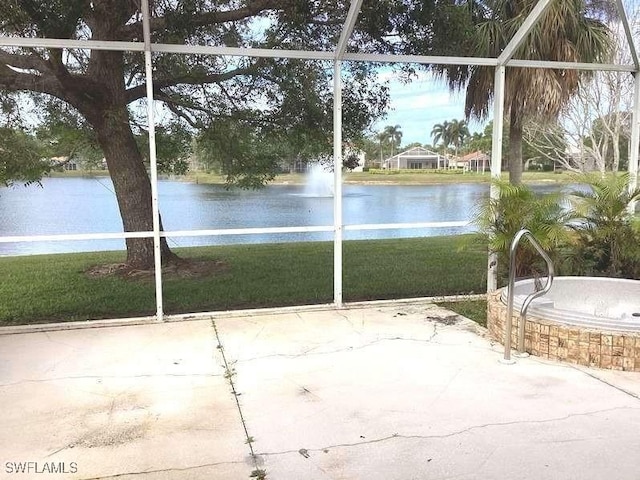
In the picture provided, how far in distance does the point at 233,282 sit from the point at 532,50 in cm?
424

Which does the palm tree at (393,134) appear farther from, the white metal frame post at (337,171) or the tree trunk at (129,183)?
the tree trunk at (129,183)

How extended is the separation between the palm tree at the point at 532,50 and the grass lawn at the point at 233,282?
1767 mm

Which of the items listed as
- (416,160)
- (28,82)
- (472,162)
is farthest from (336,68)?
(28,82)

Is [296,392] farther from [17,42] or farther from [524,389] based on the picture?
[17,42]

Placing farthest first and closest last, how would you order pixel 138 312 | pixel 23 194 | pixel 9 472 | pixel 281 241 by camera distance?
pixel 281 241 → pixel 138 312 → pixel 23 194 → pixel 9 472

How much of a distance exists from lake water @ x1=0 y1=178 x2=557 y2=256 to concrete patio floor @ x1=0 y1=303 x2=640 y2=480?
1123mm

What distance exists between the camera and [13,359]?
3.92 metres

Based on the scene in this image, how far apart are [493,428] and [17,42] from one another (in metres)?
4.39

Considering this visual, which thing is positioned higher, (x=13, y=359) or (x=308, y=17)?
(x=308, y=17)

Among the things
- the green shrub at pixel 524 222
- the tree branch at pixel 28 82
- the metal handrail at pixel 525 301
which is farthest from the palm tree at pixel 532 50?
the tree branch at pixel 28 82

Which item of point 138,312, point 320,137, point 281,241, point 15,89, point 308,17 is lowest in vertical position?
point 138,312

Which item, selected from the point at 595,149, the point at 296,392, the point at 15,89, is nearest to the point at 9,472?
the point at 296,392

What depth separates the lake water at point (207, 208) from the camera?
5117mm

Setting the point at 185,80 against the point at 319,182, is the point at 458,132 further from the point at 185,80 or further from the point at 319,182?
the point at 185,80
